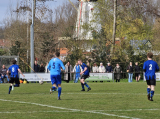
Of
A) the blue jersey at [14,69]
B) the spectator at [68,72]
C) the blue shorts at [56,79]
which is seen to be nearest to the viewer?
the blue shorts at [56,79]

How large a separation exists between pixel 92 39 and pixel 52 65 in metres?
23.2

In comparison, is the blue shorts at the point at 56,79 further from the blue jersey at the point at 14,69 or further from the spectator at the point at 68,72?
the spectator at the point at 68,72

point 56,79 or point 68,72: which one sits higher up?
point 68,72

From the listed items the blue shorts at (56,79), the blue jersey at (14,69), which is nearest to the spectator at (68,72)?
the blue jersey at (14,69)

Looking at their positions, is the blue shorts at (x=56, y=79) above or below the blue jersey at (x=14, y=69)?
below

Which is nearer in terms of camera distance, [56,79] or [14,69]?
[56,79]

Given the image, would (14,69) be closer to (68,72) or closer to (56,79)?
(56,79)

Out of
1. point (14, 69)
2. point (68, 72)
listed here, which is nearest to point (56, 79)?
point (14, 69)

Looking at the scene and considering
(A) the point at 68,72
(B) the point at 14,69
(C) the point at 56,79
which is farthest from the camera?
(A) the point at 68,72

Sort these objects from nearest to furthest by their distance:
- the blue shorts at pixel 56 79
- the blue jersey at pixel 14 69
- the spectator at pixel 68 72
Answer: the blue shorts at pixel 56 79
the blue jersey at pixel 14 69
the spectator at pixel 68 72

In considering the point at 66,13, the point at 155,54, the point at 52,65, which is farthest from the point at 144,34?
the point at 66,13

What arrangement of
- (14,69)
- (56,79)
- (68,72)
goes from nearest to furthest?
(56,79) → (14,69) → (68,72)

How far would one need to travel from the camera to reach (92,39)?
36.2 meters

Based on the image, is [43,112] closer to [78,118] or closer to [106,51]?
[78,118]
